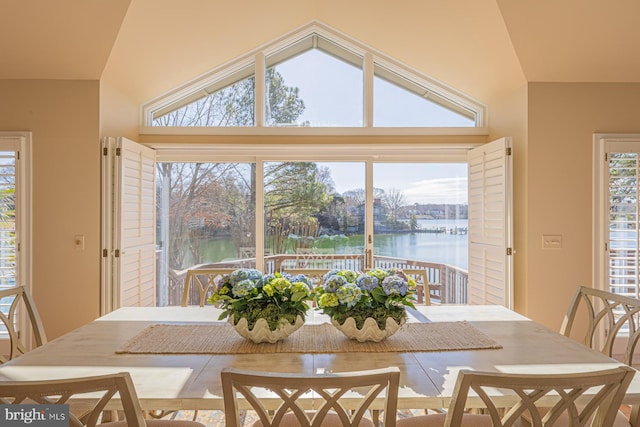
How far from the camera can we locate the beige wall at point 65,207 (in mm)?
3615

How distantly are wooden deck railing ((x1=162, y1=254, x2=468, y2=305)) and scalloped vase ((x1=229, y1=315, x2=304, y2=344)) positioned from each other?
2.58m

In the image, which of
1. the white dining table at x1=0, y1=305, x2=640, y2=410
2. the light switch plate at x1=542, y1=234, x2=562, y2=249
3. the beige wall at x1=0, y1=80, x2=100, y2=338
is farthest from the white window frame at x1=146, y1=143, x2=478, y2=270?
the white dining table at x1=0, y1=305, x2=640, y2=410

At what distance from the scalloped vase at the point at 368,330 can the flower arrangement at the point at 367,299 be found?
16mm

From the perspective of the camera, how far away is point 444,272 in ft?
14.8

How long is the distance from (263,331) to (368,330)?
0.43m

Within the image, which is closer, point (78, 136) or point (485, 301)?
point (78, 136)

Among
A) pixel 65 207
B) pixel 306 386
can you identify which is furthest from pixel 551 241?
pixel 65 207

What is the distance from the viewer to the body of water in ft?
14.6

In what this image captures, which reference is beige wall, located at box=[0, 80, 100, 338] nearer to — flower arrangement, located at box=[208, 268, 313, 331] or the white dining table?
the white dining table

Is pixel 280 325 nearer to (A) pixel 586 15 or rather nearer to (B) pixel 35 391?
(B) pixel 35 391

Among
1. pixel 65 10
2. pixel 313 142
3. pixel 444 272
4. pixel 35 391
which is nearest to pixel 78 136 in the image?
pixel 65 10

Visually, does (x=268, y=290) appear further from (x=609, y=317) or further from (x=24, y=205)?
(x=24, y=205)

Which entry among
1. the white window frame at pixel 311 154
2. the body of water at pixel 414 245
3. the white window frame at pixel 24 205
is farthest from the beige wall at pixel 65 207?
the body of water at pixel 414 245

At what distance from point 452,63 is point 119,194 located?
3161mm
